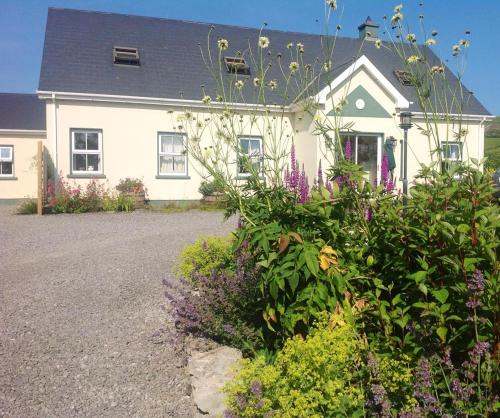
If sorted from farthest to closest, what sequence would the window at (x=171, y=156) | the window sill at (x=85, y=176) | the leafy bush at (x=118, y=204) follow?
the window at (x=171, y=156), the window sill at (x=85, y=176), the leafy bush at (x=118, y=204)

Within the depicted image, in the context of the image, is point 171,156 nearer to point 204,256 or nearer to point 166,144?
point 166,144

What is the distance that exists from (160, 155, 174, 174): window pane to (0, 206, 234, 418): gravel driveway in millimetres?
8033

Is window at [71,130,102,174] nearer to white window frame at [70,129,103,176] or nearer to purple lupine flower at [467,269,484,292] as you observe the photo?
white window frame at [70,129,103,176]

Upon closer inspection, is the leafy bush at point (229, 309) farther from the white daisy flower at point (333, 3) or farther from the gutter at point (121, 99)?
the gutter at point (121, 99)

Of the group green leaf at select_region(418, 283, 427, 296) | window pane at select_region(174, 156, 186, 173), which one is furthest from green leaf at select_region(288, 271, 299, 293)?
window pane at select_region(174, 156, 186, 173)

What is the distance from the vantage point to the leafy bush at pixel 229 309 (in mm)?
3639

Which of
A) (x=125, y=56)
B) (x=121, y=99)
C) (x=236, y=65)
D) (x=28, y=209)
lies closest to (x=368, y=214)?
(x=236, y=65)

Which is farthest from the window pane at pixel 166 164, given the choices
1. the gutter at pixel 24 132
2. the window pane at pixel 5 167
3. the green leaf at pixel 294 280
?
the green leaf at pixel 294 280

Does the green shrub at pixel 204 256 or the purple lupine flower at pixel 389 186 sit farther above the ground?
the purple lupine flower at pixel 389 186

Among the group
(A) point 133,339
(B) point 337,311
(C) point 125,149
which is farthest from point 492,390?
(C) point 125,149

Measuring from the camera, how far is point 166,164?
17203mm

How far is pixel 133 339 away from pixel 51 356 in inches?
26.6

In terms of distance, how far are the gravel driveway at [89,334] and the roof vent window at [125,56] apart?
10210 mm

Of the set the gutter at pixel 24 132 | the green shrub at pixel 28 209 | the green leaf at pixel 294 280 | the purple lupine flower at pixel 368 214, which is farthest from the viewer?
the gutter at pixel 24 132
